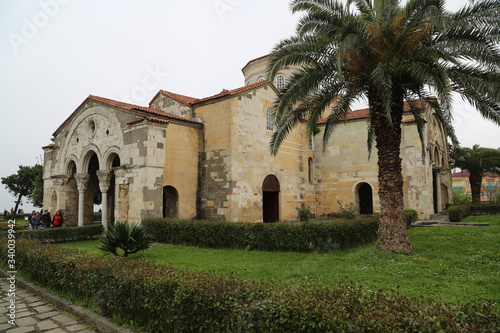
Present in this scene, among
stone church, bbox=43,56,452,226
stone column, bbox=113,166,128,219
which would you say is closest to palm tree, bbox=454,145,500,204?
stone church, bbox=43,56,452,226

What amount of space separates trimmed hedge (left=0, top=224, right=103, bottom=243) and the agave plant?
592 centimetres

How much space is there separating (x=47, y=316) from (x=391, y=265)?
806cm

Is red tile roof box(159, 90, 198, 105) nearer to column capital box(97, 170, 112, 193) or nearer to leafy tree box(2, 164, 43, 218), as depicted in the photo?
column capital box(97, 170, 112, 193)

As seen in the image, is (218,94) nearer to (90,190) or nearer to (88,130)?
(88,130)

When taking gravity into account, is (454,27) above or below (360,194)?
above

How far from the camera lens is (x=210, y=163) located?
1755cm

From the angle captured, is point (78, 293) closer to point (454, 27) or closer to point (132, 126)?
point (132, 126)

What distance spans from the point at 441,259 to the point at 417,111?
217 inches

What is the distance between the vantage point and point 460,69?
30.3 ft

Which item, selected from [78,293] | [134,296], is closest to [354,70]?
[134,296]

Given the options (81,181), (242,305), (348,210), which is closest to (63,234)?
(81,181)

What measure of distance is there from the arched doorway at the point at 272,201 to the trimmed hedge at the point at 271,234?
7.01 meters

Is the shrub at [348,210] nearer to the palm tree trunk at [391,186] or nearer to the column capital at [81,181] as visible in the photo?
the palm tree trunk at [391,186]

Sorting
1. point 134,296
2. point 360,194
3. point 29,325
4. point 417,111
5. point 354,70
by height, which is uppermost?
point 354,70
